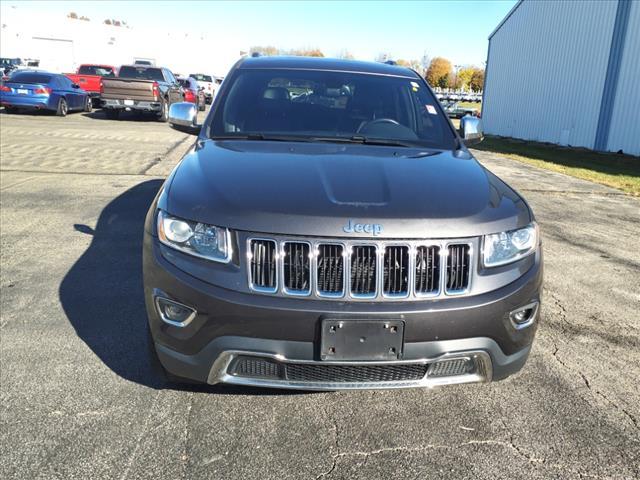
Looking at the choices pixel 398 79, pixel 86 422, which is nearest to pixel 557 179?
pixel 398 79

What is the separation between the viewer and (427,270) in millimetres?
2432

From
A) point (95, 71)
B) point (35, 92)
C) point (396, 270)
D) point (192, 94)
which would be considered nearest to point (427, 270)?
point (396, 270)

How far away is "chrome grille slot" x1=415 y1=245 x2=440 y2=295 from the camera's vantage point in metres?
2.42

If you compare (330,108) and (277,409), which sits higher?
(330,108)

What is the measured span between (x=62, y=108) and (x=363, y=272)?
67.7ft

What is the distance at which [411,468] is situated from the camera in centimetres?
244

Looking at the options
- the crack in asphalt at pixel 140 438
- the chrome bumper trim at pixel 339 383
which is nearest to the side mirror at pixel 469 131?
the chrome bumper trim at pixel 339 383

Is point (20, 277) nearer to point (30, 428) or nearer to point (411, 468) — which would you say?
point (30, 428)

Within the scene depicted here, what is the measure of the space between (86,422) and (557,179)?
10.9m

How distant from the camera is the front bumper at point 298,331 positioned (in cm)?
233

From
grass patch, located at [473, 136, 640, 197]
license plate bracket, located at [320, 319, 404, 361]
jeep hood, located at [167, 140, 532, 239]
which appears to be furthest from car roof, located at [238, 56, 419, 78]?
grass patch, located at [473, 136, 640, 197]

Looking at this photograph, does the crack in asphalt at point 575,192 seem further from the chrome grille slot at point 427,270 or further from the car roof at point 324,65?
the chrome grille slot at point 427,270

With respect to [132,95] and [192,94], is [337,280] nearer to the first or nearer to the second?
[132,95]

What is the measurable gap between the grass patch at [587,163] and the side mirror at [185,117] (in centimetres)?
871
